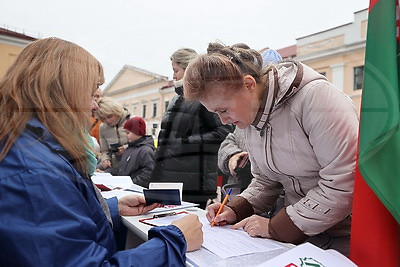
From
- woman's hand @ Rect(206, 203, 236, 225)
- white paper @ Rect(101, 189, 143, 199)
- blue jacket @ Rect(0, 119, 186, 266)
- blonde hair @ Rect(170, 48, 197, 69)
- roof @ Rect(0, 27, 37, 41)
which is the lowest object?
white paper @ Rect(101, 189, 143, 199)

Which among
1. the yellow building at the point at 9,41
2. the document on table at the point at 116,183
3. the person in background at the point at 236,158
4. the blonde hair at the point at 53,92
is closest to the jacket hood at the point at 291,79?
the person in background at the point at 236,158

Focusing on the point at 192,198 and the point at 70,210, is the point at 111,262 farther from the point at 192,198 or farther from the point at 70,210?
the point at 192,198

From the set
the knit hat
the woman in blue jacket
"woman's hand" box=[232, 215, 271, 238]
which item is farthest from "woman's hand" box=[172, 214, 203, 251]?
the knit hat

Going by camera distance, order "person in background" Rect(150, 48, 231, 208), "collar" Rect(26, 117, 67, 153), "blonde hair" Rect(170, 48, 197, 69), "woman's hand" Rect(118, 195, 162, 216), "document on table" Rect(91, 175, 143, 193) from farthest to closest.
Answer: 1. "person in background" Rect(150, 48, 231, 208)
2. "document on table" Rect(91, 175, 143, 193)
3. "blonde hair" Rect(170, 48, 197, 69)
4. "woman's hand" Rect(118, 195, 162, 216)
5. "collar" Rect(26, 117, 67, 153)

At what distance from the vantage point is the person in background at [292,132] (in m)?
0.86

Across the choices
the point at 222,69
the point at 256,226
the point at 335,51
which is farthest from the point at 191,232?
the point at 335,51

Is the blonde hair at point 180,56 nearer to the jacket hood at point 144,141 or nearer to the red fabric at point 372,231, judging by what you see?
the jacket hood at point 144,141

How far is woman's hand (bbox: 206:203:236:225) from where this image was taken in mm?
1062

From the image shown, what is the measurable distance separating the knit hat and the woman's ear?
4.93ft

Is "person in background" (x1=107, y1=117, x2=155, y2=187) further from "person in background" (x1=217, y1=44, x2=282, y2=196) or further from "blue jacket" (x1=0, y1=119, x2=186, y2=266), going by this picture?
"blue jacket" (x1=0, y1=119, x2=186, y2=266)

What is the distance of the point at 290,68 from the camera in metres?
0.97

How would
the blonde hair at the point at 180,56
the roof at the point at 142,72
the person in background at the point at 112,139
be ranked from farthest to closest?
the person in background at the point at 112,139, the blonde hair at the point at 180,56, the roof at the point at 142,72

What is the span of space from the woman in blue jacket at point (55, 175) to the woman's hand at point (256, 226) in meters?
0.19

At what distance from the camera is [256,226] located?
3.14 feet
